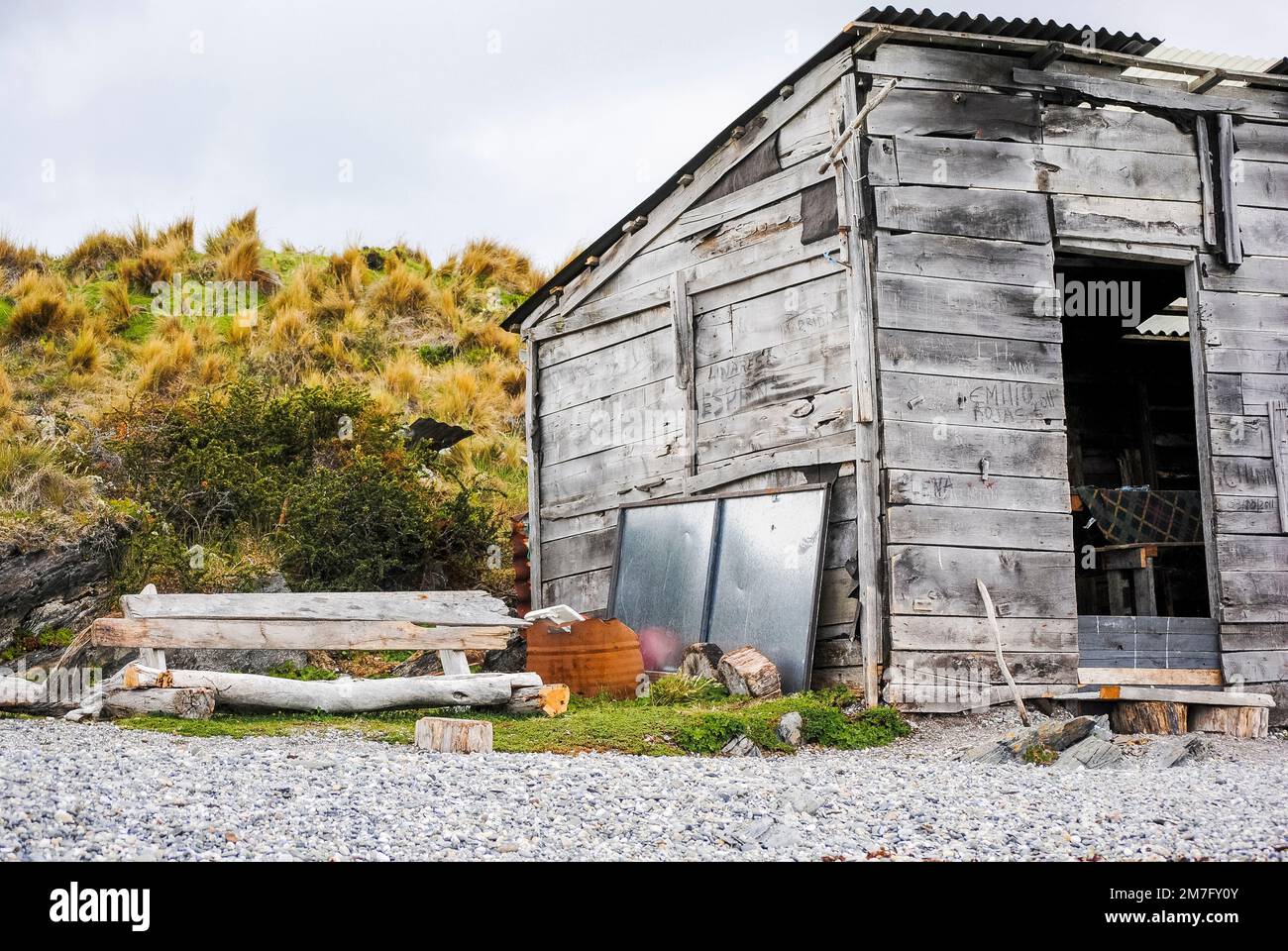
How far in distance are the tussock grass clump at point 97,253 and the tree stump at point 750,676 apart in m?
20.2

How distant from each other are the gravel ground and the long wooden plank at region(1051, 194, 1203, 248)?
433 cm

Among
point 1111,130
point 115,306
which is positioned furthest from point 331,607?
point 115,306

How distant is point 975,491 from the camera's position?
839 centimetres

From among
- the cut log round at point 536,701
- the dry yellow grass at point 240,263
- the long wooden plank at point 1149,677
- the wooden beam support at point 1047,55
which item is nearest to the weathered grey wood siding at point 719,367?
the wooden beam support at point 1047,55

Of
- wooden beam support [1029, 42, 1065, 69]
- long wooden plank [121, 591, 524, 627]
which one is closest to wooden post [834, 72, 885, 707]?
wooden beam support [1029, 42, 1065, 69]

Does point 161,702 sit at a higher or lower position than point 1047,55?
lower

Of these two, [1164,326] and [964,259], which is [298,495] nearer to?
[964,259]

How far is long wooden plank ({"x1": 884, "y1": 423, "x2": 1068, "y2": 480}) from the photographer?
830cm

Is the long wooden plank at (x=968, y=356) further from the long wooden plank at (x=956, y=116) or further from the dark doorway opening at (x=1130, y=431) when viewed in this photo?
the dark doorway opening at (x=1130, y=431)

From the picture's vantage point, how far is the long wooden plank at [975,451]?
27.2ft

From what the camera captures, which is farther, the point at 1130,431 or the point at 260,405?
the point at 260,405

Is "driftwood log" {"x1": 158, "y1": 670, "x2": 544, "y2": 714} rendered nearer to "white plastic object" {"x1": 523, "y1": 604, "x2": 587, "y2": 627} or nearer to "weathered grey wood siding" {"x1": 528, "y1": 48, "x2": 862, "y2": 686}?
"white plastic object" {"x1": 523, "y1": 604, "x2": 587, "y2": 627}

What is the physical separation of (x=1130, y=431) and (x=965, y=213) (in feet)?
21.4

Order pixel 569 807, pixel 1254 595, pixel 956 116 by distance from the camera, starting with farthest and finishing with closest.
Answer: pixel 1254 595 < pixel 956 116 < pixel 569 807
